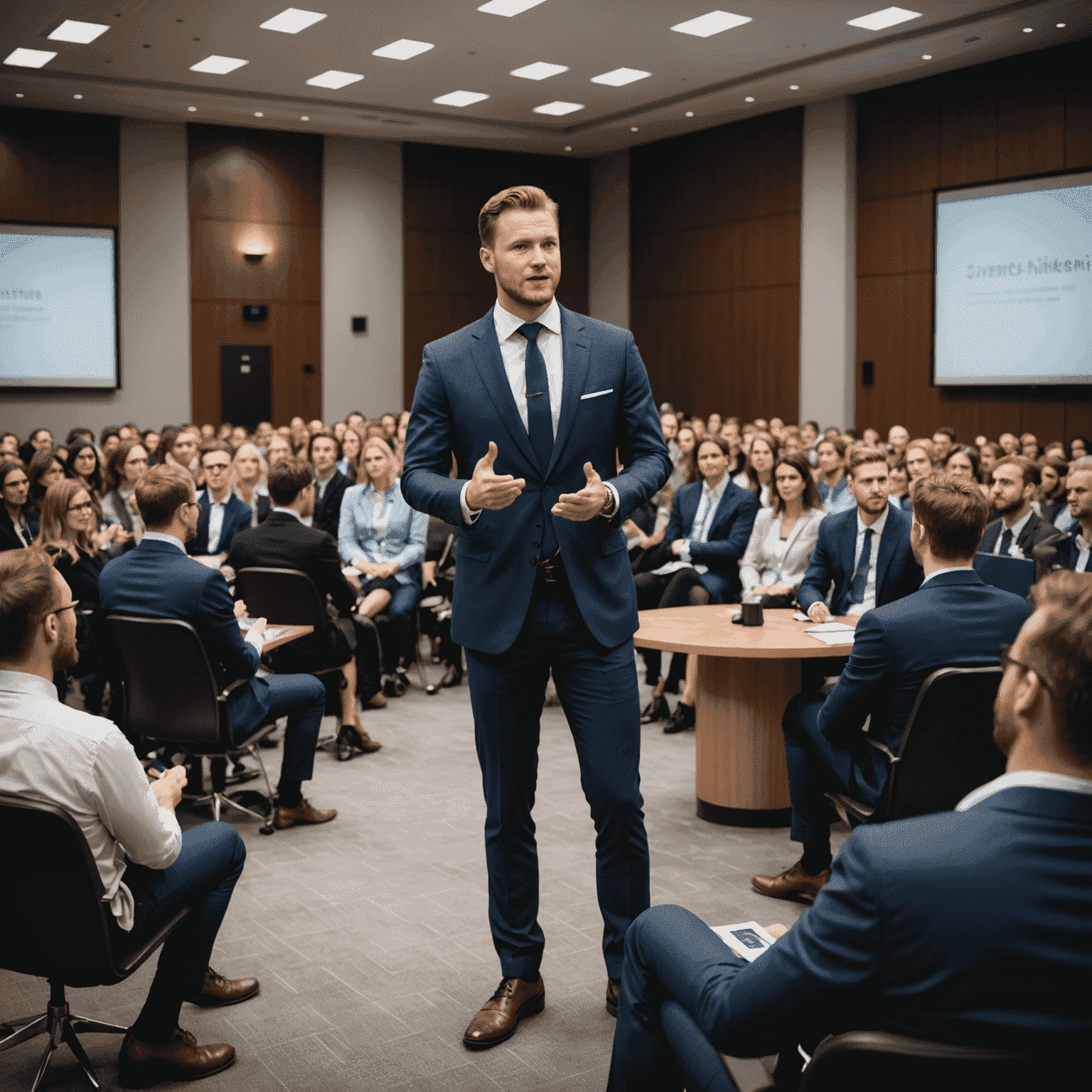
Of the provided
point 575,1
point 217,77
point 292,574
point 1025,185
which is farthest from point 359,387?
point 292,574

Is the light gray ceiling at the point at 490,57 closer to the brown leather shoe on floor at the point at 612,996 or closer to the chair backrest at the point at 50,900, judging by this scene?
the brown leather shoe on floor at the point at 612,996

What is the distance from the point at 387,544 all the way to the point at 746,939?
5194 mm

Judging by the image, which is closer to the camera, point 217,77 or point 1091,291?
point 1091,291

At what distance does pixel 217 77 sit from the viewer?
14.4 meters

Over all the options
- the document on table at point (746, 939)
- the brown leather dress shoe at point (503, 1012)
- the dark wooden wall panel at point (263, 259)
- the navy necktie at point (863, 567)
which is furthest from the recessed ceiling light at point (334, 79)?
the document on table at point (746, 939)

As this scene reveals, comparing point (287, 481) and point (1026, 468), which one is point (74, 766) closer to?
point (287, 481)

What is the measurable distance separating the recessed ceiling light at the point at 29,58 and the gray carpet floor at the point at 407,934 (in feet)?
36.7

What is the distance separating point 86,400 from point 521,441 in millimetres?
15256

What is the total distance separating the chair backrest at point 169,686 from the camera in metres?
3.80

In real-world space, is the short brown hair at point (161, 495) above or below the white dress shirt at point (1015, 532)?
above

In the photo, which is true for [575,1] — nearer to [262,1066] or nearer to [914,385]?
[914,385]

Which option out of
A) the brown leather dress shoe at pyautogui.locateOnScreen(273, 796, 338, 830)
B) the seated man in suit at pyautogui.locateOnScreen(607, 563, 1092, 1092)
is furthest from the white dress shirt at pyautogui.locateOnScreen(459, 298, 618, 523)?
the brown leather dress shoe at pyautogui.locateOnScreen(273, 796, 338, 830)

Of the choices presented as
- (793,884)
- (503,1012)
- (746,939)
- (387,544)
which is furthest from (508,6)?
(746,939)

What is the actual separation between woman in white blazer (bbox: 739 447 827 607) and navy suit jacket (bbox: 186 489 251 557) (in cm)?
303
